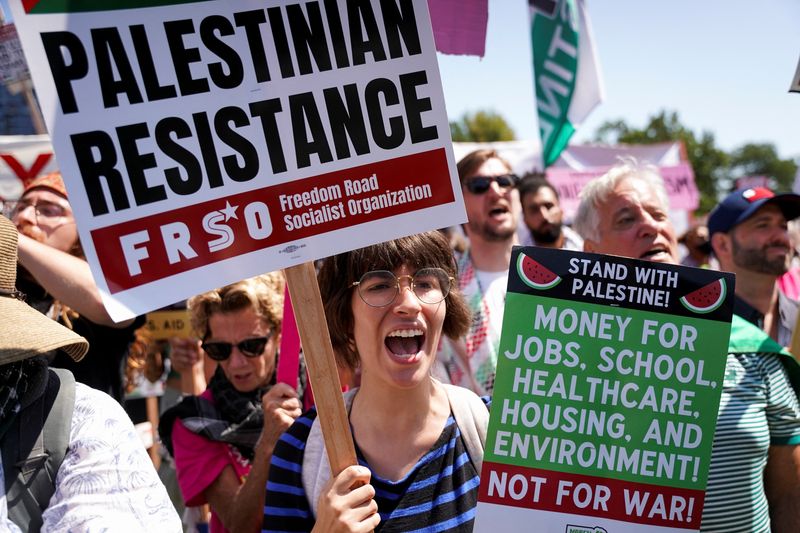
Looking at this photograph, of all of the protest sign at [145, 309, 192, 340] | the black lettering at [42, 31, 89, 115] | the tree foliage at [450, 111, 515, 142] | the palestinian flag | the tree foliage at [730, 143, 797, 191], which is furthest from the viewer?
the tree foliage at [730, 143, 797, 191]

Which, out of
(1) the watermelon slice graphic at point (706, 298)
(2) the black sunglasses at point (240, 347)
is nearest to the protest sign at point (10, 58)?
(2) the black sunglasses at point (240, 347)

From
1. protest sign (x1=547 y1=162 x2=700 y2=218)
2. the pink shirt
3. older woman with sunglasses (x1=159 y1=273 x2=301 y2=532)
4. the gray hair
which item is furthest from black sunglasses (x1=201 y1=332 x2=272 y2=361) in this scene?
protest sign (x1=547 y1=162 x2=700 y2=218)

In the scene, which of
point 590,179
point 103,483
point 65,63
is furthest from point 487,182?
point 590,179

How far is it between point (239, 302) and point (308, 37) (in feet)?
4.72

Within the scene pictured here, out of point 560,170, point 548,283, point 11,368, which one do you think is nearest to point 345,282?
point 548,283

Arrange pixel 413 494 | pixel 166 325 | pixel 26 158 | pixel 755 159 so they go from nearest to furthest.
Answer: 1. pixel 413 494
2. pixel 166 325
3. pixel 26 158
4. pixel 755 159

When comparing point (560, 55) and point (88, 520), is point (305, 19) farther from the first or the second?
point (560, 55)

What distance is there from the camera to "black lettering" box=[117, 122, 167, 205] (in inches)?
66.1

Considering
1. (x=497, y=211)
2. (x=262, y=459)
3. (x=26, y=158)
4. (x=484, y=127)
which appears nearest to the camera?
(x=262, y=459)

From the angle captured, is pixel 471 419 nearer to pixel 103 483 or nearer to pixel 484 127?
pixel 103 483

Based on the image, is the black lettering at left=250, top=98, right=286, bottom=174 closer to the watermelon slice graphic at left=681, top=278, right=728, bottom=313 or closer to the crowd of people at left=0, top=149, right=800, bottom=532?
the crowd of people at left=0, top=149, right=800, bottom=532

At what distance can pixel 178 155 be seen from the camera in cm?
172

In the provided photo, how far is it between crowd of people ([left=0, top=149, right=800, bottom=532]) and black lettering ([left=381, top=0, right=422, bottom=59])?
0.52m

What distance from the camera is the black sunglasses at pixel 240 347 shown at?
302 centimetres
